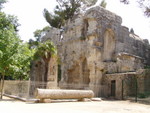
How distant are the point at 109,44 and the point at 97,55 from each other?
360 centimetres

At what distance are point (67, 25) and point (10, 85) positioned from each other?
40.6 feet

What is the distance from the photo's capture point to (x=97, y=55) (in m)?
22.0

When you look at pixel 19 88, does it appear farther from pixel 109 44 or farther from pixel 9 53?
pixel 109 44

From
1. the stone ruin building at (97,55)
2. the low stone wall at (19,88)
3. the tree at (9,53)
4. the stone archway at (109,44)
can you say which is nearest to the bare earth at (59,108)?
the low stone wall at (19,88)

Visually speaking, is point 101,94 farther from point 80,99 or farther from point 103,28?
point 103,28

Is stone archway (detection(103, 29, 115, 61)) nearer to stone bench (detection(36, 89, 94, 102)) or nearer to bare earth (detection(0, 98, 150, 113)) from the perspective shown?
stone bench (detection(36, 89, 94, 102))

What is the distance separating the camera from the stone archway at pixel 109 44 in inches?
945

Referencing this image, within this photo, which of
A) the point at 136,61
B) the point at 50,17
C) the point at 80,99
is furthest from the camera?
Answer: the point at 50,17

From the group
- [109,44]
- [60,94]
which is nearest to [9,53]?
[60,94]

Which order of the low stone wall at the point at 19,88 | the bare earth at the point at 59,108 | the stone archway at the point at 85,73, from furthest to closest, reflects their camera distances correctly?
the stone archway at the point at 85,73
the low stone wall at the point at 19,88
the bare earth at the point at 59,108

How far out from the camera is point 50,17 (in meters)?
37.8

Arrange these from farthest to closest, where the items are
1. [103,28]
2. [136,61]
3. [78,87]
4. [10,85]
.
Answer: [136,61], [103,28], [78,87], [10,85]

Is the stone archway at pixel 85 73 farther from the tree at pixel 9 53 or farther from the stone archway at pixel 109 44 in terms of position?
the tree at pixel 9 53

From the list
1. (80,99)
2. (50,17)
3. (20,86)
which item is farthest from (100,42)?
(50,17)
